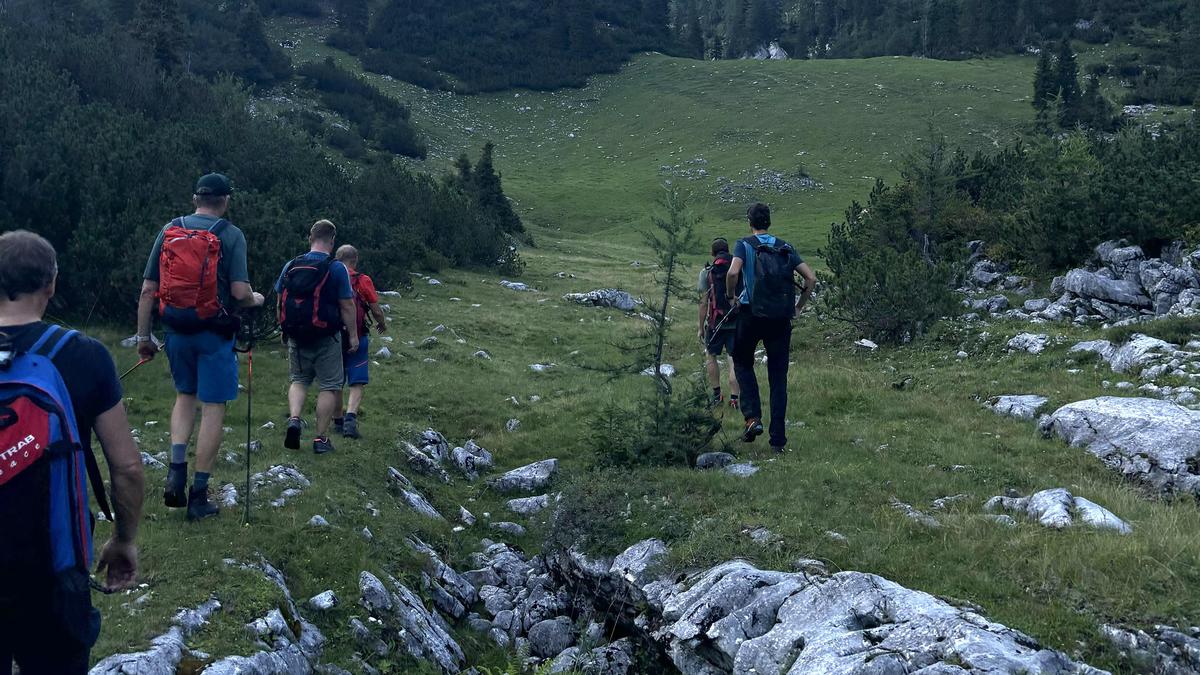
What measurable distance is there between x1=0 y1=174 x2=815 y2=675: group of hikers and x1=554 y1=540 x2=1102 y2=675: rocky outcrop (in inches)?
126

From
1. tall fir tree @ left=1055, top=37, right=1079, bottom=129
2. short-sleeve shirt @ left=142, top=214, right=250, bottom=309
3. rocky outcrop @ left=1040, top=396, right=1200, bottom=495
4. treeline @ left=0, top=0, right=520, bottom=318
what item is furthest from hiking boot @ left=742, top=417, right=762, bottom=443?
tall fir tree @ left=1055, top=37, right=1079, bottom=129

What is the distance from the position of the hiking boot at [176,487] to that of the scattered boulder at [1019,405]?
8.47m

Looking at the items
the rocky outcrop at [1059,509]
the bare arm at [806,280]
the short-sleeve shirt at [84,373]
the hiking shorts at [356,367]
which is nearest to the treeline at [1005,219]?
the bare arm at [806,280]

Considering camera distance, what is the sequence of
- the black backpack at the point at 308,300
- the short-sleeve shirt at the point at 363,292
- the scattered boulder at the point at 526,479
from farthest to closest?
the short-sleeve shirt at the point at 363,292 < the scattered boulder at the point at 526,479 < the black backpack at the point at 308,300

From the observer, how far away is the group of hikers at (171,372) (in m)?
2.92

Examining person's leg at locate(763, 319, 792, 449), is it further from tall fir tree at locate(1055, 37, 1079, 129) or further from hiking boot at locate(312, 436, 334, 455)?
tall fir tree at locate(1055, 37, 1079, 129)

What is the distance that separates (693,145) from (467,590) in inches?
2039

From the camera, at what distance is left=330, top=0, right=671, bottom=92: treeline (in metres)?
64.9

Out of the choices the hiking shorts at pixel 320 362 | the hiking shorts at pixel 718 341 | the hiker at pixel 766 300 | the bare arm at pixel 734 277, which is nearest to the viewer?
the hiker at pixel 766 300

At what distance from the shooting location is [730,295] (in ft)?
27.5

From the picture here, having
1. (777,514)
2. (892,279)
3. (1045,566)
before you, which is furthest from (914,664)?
(892,279)

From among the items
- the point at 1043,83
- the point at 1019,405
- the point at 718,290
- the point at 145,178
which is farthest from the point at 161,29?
the point at 1043,83

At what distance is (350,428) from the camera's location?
921 cm

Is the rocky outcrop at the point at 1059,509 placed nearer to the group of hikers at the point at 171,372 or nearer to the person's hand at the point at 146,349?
the group of hikers at the point at 171,372
